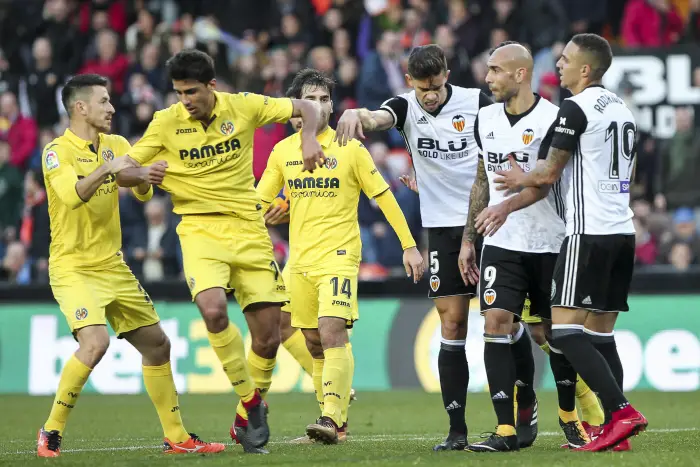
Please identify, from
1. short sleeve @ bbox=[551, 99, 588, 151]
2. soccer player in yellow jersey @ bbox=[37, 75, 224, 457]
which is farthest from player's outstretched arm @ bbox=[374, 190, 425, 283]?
soccer player in yellow jersey @ bbox=[37, 75, 224, 457]

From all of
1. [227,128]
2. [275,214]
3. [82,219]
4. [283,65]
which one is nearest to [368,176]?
[275,214]

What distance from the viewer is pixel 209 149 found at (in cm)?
802

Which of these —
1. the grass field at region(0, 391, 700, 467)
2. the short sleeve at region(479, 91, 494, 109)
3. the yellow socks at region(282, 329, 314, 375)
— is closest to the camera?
the grass field at region(0, 391, 700, 467)

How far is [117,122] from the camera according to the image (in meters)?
18.0

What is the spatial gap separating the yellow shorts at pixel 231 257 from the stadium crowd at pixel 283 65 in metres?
7.24

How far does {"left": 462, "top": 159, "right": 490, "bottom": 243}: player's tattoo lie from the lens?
8.09 m

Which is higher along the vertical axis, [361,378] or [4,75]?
[4,75]

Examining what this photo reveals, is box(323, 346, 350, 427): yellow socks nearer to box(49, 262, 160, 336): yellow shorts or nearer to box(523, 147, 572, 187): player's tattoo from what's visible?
box(49, 262, 160, 336): yellow shorts

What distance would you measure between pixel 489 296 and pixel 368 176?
1.63m

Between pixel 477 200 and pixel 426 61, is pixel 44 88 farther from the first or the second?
pixel 477 200

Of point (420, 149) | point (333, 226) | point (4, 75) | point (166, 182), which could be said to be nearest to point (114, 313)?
point (166, 182)

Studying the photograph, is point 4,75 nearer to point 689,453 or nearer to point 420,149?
point 420,149

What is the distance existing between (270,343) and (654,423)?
3.68 meters

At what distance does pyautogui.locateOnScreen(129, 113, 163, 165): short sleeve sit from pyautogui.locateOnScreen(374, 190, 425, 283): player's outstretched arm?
5.87 ft
